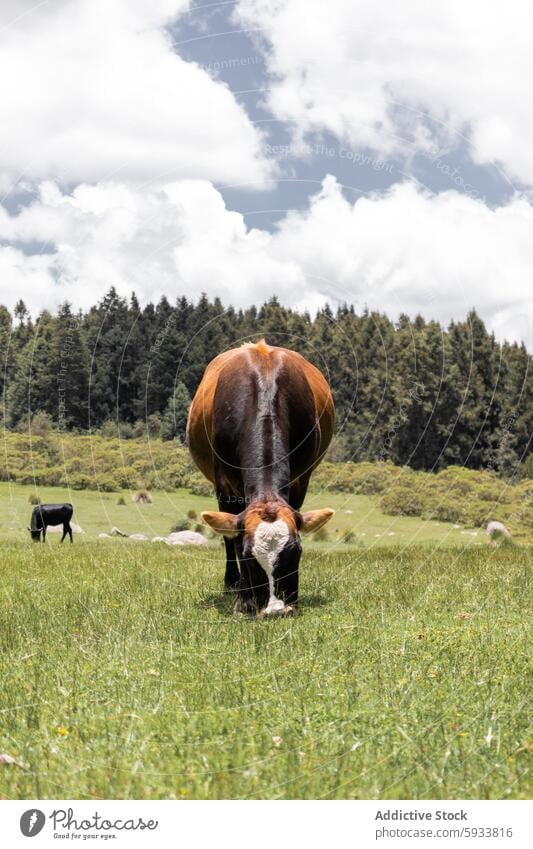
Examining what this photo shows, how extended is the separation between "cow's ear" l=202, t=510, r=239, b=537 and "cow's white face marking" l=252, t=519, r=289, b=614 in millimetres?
554

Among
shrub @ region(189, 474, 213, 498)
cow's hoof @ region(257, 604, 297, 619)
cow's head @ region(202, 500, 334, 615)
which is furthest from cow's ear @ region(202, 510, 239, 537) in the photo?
shrub @ region(189, 474, 213, 498)

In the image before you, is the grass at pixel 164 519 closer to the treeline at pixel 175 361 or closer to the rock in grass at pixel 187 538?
the rock in grass at pixel 187 538

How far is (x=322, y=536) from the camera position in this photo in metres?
29.9

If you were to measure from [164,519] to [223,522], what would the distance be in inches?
979

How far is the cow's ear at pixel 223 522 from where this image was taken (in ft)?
32.5

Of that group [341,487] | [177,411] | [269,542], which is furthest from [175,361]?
[341,487]

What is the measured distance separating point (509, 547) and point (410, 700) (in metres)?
16.3

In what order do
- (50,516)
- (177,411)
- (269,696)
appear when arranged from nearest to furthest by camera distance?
(269,696)
(177,411)
(50,516)

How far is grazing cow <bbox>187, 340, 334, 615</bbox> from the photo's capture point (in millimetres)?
9453

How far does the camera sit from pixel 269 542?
30.5 ft

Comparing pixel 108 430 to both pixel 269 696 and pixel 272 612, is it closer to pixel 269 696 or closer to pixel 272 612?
pixel 272 612

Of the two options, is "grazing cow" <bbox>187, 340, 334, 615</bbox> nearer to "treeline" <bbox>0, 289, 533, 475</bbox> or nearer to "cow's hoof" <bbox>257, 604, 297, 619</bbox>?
"cow's hoof" <bbox>257, 604, 297, 619</bbox>
